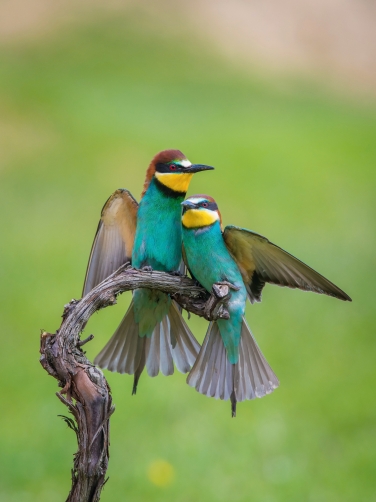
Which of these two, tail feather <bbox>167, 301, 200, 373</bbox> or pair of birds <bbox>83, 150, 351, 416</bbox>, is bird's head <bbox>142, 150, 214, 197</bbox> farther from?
tail feather <bbox>167, 301, 200, 373</bbox>

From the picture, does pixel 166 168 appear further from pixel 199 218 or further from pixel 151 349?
pixel 151 349

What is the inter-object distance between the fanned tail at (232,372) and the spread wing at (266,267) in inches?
6.4

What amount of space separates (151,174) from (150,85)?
24.3ft

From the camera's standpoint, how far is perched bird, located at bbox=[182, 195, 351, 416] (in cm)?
260

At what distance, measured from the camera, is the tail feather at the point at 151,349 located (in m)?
2.74

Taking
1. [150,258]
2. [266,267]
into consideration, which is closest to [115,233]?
[150,258]

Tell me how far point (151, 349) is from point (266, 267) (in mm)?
553

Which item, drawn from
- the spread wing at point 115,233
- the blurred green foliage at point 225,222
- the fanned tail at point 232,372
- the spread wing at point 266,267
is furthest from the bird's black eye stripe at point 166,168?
the blurred green foliage at point 225,222

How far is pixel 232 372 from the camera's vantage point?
2682mm

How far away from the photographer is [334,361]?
534 centimetres

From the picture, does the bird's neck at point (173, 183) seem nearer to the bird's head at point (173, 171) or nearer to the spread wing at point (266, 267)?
the bird's head at point (173, 171)

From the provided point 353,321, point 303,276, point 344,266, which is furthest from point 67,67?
point 303,276

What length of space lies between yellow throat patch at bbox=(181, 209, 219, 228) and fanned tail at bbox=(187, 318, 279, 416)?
344 mm

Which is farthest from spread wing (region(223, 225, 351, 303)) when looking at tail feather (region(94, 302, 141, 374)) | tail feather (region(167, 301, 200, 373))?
tail feather (region(94, 302, 141, 374))
